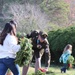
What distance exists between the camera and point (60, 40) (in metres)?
17.2

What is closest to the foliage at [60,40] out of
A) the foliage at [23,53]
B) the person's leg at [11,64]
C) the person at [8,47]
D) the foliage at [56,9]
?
the foliage at [23,53]

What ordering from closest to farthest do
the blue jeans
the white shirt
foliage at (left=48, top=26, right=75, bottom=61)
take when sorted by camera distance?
the white shirt < the blue jeans < foliage at (left=48, top=26, right=75, bottom=61)

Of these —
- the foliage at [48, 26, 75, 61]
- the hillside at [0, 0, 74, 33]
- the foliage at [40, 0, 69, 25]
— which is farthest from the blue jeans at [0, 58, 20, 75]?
the foliage at [40, 0, 69, 25]

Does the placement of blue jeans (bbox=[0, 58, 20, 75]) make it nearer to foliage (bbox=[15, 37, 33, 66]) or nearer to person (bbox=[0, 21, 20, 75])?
person (bbox=[0, 21, 20, 75])

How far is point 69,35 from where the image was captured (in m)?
16.9

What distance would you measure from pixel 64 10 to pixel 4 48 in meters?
30.4

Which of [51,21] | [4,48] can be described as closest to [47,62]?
[4,48]

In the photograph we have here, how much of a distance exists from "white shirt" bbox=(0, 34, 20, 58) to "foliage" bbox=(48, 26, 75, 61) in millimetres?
10586

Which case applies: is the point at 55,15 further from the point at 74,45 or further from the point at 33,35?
the point at 33,35

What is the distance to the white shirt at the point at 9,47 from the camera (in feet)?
20.0

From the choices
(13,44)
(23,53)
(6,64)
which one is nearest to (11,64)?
(6,64)

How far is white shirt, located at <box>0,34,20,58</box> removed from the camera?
609 centimetres

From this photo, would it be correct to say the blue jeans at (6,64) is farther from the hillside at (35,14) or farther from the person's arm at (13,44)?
the hillside at (35,14)

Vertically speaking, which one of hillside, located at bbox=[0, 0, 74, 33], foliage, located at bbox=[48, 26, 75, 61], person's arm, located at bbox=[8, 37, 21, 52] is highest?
hillside, located at bbox=[0, 0, 74, 33]
